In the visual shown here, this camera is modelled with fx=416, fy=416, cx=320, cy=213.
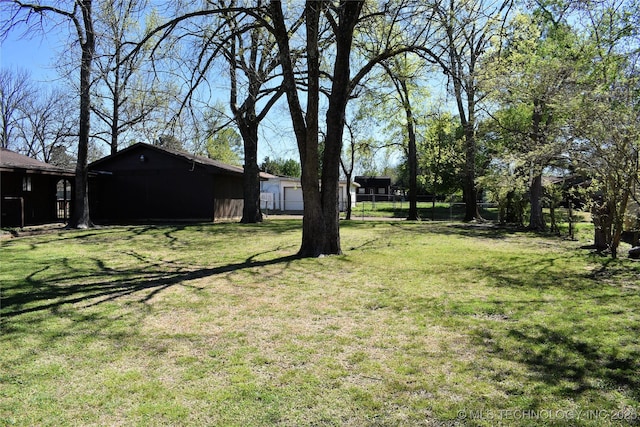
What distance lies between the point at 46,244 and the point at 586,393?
11.8 meters

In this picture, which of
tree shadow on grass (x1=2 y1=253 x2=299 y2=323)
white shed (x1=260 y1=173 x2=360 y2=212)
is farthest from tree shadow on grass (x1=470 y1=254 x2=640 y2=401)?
white shed (x1=260 y1=173 x2=360 y2=212)

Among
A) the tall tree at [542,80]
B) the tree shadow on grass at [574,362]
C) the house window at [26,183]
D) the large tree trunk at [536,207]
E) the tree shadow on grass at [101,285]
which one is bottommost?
the tree shadow on grass at [574,362]

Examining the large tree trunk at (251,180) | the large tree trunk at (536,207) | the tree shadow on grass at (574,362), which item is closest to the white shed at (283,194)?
the large tree trunk at (251,180)

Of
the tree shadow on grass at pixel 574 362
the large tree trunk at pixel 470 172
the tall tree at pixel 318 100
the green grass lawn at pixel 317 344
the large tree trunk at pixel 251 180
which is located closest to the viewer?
the green grass lawn at pixel 317 344

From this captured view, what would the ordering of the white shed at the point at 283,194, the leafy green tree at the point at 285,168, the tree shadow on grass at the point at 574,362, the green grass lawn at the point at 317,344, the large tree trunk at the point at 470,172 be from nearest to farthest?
the green grass lawn at the point at 317,344 < the tree shadow on grass at the point at 574,362 < the large tree trunk at the point at 470,172 < the white shed at the point at 283,194 < the leafy green tree at the point at 285,168

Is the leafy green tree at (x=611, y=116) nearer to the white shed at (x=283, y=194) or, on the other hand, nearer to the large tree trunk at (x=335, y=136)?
the large tree trunk at (x=335, y=136)

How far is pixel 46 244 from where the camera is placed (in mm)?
10656

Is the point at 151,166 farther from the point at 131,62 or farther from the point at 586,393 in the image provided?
the point at 586,393

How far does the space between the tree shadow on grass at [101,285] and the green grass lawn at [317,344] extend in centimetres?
3

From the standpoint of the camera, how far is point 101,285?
242 inches

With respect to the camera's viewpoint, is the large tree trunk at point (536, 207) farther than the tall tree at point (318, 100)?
Yes

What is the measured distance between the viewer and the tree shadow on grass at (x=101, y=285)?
512 cm

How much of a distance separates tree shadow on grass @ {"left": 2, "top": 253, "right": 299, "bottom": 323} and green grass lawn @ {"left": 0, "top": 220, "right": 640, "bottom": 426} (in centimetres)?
3

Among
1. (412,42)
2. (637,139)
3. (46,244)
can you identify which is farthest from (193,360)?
(46,244)
